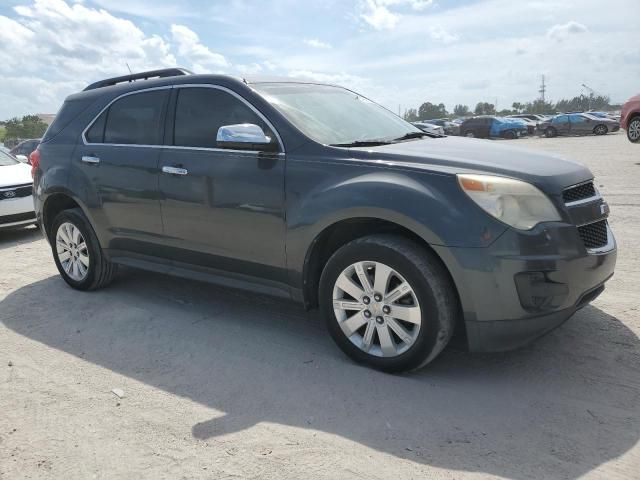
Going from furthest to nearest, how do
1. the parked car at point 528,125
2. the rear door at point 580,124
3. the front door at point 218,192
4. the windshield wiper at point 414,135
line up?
1. the parked car at point 528,125
2. the rear door at point 580,124
3. the windshield wiper at point 414,135
4. the front door at point 218,192

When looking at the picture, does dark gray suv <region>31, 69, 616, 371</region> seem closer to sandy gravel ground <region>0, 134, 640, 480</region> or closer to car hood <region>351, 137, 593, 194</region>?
car hood <region>351, 137, 593, 194</region>

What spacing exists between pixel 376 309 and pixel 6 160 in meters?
8.13

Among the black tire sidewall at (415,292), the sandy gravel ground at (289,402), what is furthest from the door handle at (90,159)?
the black tire sidewall at (415,292)

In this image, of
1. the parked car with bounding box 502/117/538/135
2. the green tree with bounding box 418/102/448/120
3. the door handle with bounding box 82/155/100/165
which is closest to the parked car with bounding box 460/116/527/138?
the parked car with bounding box 502/117/538/135

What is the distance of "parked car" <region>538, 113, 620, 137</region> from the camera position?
99.7 feet

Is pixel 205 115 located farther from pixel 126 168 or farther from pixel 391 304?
pixel 391 304

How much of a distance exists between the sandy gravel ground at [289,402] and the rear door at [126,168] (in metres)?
0.70

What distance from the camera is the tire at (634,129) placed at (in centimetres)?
1338

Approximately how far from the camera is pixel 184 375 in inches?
137

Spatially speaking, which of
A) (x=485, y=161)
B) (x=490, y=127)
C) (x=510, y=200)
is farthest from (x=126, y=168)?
(x=490, y=127)

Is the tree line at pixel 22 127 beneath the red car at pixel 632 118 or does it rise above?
above

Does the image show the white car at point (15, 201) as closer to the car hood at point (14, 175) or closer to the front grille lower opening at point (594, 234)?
the car hood at point (14, 175)

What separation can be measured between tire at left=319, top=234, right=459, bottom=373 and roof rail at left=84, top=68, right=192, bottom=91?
7.39 feet

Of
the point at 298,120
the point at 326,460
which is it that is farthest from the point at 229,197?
the point at 326,460
